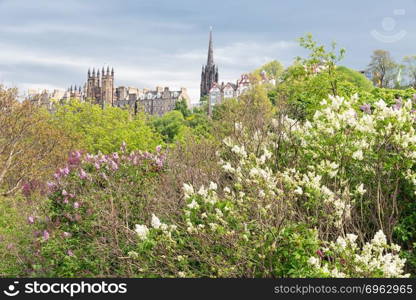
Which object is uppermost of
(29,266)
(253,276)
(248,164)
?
(248,164)

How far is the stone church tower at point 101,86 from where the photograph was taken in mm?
129500

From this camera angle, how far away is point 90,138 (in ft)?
95.5

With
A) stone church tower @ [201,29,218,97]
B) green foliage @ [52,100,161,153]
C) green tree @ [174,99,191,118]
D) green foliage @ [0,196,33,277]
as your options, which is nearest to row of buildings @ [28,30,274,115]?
stone church tower @ [201,29,218,97]

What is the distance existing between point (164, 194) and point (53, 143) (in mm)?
14758

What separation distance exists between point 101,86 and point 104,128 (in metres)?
105

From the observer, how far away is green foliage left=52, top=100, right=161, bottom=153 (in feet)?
93.8

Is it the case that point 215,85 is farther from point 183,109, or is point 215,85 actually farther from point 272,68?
point 272,68

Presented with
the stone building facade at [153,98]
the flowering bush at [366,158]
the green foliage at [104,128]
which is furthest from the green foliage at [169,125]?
the flowering bush at [366,158]

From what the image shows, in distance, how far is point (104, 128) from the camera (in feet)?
104

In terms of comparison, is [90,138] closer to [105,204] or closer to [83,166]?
[83,166]

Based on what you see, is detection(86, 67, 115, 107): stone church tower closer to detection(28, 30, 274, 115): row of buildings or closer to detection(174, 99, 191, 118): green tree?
detection(28, 30, 274, 115): row of buildings

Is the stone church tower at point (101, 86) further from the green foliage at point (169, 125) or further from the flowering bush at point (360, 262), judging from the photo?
the flowering bush at point (360, 262)

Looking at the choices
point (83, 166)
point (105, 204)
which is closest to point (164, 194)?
point (105, 204)

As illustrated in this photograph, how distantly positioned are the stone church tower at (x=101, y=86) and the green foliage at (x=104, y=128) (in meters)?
94.9
